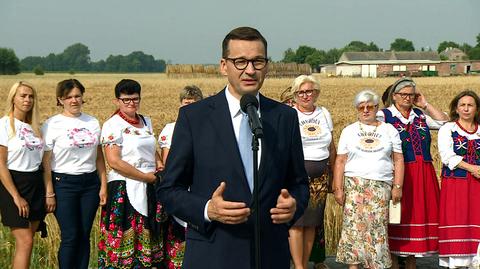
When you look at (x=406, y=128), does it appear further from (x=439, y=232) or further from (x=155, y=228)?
(x=155, y=228)

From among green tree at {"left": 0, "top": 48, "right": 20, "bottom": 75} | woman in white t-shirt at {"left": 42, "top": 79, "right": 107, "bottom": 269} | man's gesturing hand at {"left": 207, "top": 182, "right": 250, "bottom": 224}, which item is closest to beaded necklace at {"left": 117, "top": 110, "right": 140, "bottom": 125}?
woman in white t-shirt at {"left": 42, "top": 79, "right": 107, "bottom": 269}

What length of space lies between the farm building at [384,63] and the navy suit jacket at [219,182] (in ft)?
351

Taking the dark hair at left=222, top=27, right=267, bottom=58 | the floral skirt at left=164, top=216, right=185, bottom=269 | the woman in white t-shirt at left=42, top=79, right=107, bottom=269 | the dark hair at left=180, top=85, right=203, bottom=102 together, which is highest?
the dark hair at left=222, top=27, right=267, bottom=58

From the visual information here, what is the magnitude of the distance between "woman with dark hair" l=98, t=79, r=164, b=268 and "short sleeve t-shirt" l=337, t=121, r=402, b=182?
1777 millimetres

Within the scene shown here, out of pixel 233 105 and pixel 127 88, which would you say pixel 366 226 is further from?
pixel 233 105

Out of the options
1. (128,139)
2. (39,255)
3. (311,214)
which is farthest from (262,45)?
(39,255)

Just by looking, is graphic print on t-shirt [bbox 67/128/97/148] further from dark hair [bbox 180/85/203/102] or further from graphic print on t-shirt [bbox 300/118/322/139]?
graphic print on t-shirt [bbox 300/118/322/139]

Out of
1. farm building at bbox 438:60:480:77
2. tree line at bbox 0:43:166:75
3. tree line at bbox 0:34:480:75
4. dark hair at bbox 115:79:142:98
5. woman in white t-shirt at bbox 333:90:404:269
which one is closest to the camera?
dark hair at bbox 115:79:142:98

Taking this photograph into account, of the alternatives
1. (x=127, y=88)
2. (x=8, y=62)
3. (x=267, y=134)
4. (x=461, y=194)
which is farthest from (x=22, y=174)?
(x=8, y=62)

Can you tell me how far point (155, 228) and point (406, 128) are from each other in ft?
8.12

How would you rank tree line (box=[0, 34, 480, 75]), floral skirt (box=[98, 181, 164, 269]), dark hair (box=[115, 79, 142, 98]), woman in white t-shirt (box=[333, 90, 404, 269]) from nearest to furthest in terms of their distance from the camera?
1. floral skirt (box=[98, 181, 164, 269])
2. dark hair (box=[115, 79, 142, 98])
3. woman in white t-shirt (box=[333, 90, 404, 269])
4. tree line (box=[0, 34, 480, 75])

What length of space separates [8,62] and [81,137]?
106m

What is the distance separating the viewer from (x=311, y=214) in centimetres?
600

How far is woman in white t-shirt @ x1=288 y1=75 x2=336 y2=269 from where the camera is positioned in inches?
233
